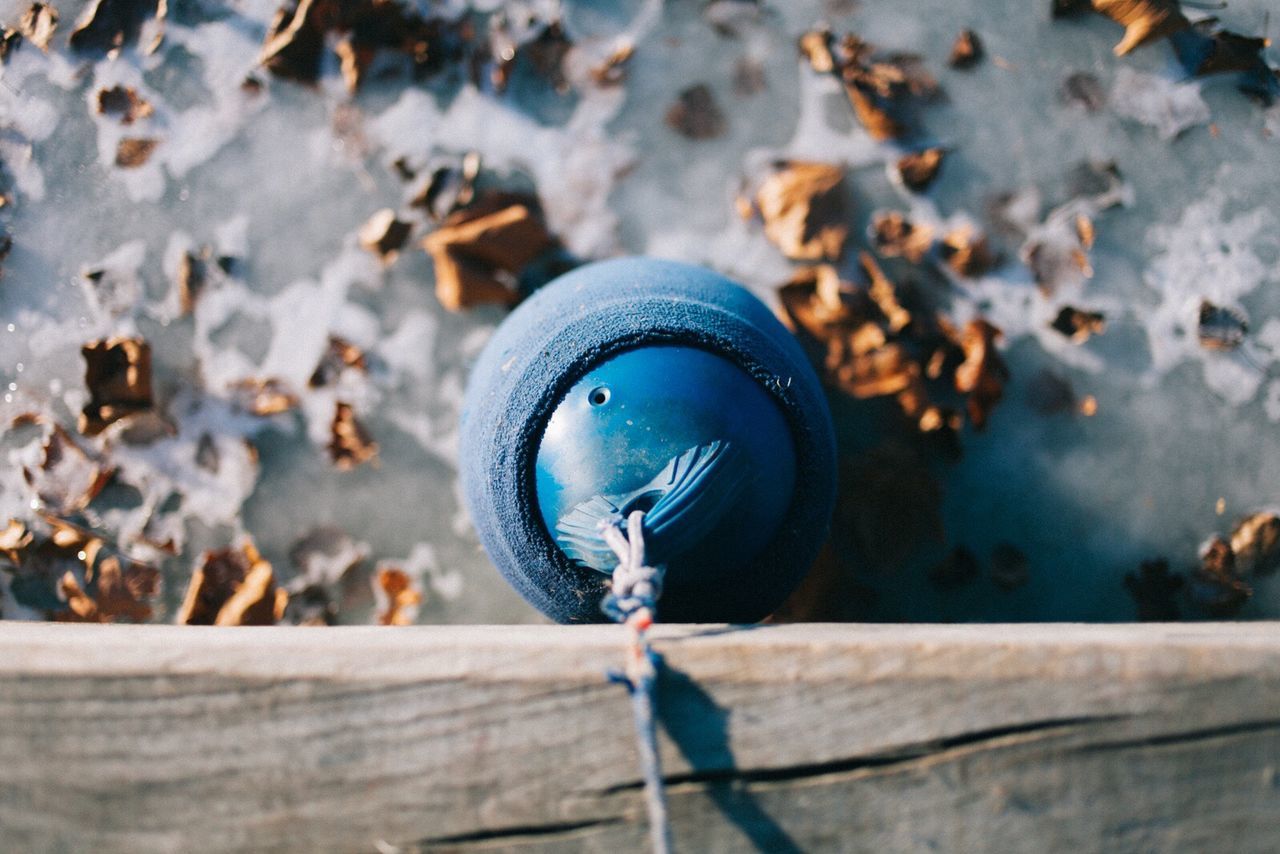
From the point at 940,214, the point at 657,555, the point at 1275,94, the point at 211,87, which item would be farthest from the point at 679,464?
the point at 1275,94

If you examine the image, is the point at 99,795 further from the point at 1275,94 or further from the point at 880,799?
the point at 1275,94

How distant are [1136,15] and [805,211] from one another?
576mm

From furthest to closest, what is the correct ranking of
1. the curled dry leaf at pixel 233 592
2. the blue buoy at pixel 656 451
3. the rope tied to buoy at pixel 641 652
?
the curled dry leaf at pixel 233 592, the blue buoy at pixel 656 451, the rope tied to buoy at pixel 641 652

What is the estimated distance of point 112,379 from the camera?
1328 millimetres

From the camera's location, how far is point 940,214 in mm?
1342

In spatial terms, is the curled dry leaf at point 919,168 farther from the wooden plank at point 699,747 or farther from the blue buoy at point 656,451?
the wooden plank at point 699,747

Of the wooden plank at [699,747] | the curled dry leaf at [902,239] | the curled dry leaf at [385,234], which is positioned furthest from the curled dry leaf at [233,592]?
the curled dry leaf at [902,239]

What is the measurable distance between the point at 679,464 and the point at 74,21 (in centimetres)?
124

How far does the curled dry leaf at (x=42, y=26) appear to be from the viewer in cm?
136

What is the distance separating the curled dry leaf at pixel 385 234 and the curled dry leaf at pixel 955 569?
3.10 feet

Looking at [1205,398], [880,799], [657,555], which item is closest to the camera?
[880,799]

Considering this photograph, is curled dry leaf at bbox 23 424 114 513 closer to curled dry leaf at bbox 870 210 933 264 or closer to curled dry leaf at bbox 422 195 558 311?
curled dry leaf at bbox 422 195 558 311

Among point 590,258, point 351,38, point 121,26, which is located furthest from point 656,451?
point 121,26

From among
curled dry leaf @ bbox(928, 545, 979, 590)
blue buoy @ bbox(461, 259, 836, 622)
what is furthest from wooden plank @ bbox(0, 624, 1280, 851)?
curled dry leaf @ bbox(928, 545, 979, 590)
